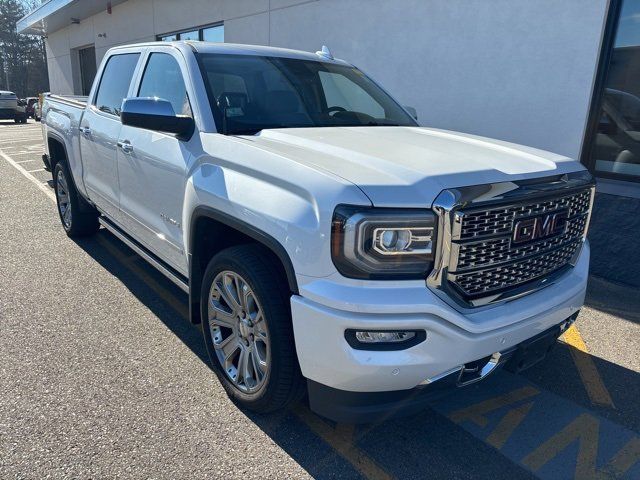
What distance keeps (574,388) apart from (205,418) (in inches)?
88.0

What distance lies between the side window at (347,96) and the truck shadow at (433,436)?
205 cm

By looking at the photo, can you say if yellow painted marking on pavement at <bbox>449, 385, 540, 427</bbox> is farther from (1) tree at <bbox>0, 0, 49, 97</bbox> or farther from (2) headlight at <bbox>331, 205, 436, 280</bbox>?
(1) tree at <bbox>0, 0, 49, 97</bbox>

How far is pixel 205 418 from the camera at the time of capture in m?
2.72

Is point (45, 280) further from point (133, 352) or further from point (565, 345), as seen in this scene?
point (565, 345)

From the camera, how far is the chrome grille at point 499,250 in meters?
2.15

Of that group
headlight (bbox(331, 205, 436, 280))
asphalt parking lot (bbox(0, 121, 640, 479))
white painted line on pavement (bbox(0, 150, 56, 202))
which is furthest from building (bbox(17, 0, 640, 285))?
white painted line on pavement (bbox(0, 150, 56, 202))

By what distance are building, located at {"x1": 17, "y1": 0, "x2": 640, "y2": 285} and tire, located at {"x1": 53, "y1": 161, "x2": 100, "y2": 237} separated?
454 centimetres

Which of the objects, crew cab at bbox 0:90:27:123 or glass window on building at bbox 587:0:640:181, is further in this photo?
crew cab at bbox 0:90:27:123

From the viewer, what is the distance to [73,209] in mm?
5551

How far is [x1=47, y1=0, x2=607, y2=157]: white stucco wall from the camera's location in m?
5.64

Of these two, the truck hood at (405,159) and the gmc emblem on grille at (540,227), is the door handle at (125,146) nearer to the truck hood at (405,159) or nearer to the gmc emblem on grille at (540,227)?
the truck hood at (405,159)

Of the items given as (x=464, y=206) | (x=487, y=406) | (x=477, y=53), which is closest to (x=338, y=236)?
(x=464, y=206)

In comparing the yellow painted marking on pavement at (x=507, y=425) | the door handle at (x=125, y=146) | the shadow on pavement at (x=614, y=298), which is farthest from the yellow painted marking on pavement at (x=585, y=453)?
the door handle at (x=125, y=146)

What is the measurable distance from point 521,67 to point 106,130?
468 cm
